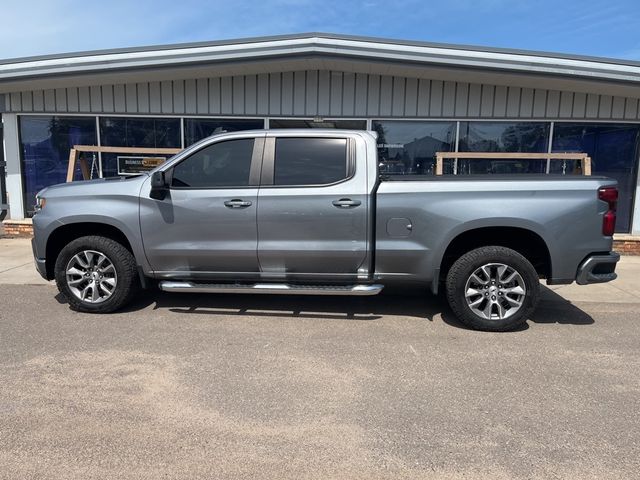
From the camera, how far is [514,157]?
9.06 meters

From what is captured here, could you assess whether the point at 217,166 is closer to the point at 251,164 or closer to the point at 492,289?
the point at 251,164

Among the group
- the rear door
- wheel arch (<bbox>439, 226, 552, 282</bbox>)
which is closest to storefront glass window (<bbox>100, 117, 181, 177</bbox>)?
the rear door

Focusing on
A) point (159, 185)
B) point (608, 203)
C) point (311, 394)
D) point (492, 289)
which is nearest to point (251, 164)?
point (159, 185)

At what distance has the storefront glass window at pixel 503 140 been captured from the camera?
967 cm

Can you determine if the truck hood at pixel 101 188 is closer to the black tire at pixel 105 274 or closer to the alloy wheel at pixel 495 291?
the black tire at pixel 105 274

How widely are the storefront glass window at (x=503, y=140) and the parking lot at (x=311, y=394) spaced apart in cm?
482

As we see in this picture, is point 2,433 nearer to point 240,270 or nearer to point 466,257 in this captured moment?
point 240,270

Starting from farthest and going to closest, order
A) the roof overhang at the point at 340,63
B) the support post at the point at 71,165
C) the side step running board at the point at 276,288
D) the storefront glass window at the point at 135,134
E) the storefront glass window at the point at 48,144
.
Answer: the storefront glass window at the point at 48,144 < the storefront glass window at the point at 135,134 < the support post at the point at 71,165 < the roof overhang at the point at 340,63 < the side step running board at the point at 276,288

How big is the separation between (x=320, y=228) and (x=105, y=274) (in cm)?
239

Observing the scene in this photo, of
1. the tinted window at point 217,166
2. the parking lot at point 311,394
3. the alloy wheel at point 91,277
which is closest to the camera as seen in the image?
the parking lot at point 311,394

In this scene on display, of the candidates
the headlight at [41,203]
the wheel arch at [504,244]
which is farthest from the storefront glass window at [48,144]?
the wheel arch at [504,244]

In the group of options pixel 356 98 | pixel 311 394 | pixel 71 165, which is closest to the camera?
pixel 311 394

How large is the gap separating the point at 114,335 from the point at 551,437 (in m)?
3.77

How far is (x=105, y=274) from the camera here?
5.28m
